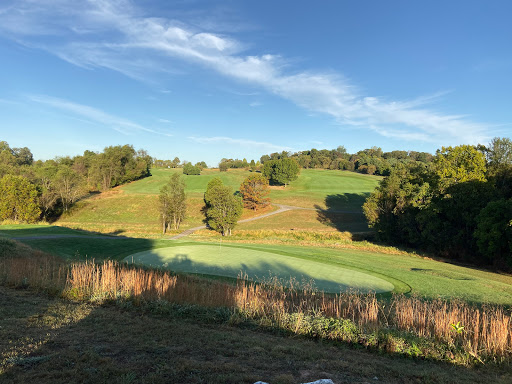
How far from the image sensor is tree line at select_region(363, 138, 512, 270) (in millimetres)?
24578

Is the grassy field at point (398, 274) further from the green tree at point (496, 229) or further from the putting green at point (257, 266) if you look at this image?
the green tree at point (496, 229)

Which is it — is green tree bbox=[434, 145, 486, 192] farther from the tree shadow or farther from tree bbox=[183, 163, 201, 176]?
tree bbox=[183, 163, 201, 176]

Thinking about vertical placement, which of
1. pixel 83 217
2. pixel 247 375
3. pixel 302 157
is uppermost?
pixel 302 157

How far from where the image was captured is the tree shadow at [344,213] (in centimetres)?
5359

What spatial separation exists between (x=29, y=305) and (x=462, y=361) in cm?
973

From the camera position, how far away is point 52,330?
5.76m

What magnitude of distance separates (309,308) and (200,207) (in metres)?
55.0

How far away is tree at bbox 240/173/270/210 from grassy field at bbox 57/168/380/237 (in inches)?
84.7

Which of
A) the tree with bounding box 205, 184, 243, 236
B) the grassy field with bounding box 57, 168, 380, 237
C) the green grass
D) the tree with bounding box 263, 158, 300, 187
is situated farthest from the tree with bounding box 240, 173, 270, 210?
the tree with bounding box 263, 158, 300, 187

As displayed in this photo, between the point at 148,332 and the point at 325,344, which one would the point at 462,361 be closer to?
the point at 325,344

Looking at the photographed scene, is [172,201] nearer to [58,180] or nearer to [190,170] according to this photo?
[58,180]

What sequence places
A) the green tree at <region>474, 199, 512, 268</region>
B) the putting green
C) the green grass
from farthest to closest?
the green grass
the green tree at <region>474, 199, 512, 268</region>
the putting green

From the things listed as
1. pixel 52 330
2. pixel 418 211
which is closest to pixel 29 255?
pixel 52 330

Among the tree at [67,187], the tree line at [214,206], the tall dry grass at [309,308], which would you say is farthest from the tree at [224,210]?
the tall dry grass at [309,308]
